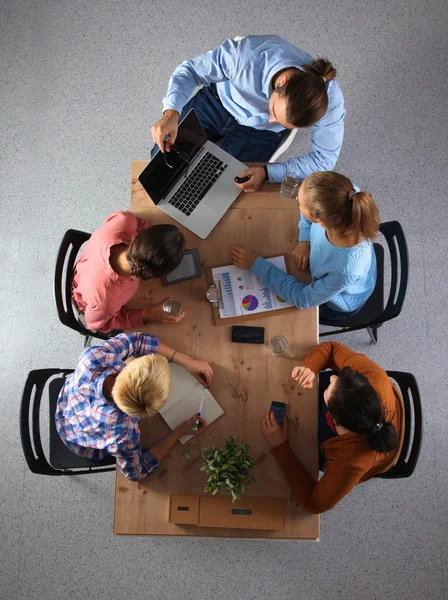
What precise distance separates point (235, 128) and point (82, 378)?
1378 mm

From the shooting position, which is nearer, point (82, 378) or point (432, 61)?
point (82, 378)

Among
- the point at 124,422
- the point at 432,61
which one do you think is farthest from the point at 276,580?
the point at 432,61

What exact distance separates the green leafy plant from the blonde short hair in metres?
0.26

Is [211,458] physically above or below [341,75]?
below

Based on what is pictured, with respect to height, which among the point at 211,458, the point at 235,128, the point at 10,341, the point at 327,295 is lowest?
the point at 10,341

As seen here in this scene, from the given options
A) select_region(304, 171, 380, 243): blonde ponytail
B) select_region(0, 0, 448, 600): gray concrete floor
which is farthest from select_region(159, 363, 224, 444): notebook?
select_region(0, 0, 448, 600): gray concrete floor

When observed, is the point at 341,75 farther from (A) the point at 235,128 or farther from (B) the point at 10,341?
(B) the point at 10,341

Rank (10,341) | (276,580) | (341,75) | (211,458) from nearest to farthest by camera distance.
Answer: (211,458), (276,580), (10,341), (341,75)

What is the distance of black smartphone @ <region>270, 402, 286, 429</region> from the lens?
1.71 metres

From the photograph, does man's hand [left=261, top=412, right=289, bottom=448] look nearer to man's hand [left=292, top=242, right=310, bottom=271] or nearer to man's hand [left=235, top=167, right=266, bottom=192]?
man's hand [left=292, top=242, right=310, bottom=271]

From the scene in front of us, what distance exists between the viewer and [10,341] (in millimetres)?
2619

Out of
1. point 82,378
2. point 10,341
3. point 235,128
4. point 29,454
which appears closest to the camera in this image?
point 82,378

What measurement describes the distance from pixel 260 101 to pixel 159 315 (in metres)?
1.05

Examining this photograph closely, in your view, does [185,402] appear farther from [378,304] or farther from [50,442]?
[378,304]
